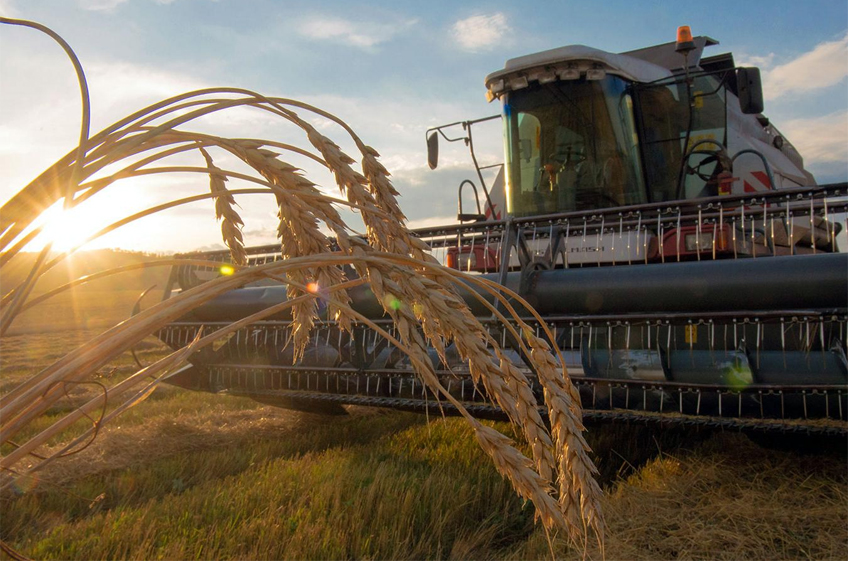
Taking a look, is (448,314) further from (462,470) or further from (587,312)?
(587,312)

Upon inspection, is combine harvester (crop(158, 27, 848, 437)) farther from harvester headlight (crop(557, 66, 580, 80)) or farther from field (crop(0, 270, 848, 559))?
field (crop(0, 270, 848, 559))

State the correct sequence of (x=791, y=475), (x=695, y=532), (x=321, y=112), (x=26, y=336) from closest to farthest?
(x=321, y=112) < (x=695, y=532) < (x=791, y=475) < (x=26, y=336)

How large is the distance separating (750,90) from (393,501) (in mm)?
4013

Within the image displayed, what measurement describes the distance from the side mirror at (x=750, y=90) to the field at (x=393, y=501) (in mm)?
2483

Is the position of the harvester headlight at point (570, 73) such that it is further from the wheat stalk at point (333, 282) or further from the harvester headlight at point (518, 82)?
the wheat stalk at point (333, 282)

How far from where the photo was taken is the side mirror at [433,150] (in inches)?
251

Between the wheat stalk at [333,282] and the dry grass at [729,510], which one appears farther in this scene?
the dry grass at [729,510]

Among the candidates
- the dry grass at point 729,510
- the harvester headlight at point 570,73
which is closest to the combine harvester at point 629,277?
the harvester headlight at point 570,73

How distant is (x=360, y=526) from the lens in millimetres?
2969

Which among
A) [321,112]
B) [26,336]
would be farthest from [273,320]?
[26,336]

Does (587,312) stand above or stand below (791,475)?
above

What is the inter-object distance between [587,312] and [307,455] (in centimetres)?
211

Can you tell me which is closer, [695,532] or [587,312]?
[695,532]

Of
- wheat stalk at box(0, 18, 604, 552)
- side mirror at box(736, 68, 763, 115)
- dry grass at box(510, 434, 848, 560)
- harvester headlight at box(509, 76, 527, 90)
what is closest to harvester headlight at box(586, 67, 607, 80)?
harvester headlight at box(509, 76, 527, 90)
